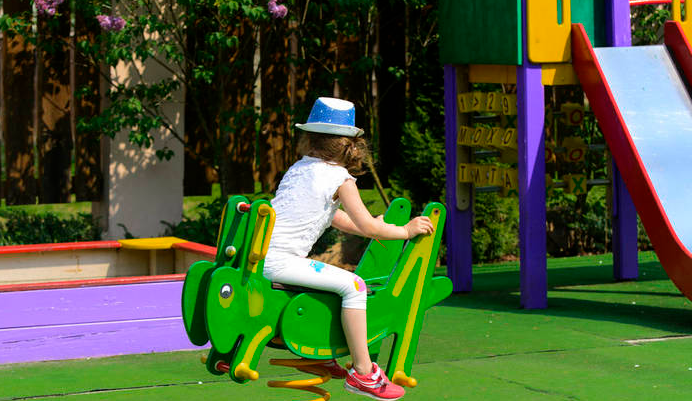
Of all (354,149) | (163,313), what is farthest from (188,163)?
(354,149)

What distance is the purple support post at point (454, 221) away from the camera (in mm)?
7867

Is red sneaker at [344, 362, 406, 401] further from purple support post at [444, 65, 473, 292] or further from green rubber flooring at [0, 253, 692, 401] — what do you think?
purple support post at [444, 65, 473, 292]

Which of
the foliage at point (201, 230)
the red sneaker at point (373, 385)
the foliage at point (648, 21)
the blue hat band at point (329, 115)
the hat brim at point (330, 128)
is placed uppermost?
the foliage at point (648, 21)

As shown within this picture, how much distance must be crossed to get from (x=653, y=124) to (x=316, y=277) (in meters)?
4.00

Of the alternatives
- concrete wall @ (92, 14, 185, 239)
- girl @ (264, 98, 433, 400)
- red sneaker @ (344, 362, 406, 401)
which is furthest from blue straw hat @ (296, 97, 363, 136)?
concrete wall @ (92, 14, 185, 239)

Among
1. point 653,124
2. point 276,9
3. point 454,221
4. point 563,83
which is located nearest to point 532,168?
point 563,83

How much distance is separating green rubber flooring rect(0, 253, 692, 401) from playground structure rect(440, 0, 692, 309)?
1.47 feet

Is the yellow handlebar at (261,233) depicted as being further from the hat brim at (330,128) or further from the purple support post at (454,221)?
the purple support post at (454,221)

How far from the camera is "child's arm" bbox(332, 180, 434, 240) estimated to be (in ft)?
12.4

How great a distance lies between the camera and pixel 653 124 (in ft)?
23.0

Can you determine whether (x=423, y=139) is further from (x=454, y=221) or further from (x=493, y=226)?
(x=454, y=221)

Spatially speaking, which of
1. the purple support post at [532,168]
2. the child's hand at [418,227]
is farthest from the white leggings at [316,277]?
the purple support post at [532,168]

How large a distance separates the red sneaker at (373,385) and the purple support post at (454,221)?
160 inches

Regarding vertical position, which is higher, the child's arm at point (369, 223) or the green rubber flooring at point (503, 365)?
the child's arm at point (369, 223)
